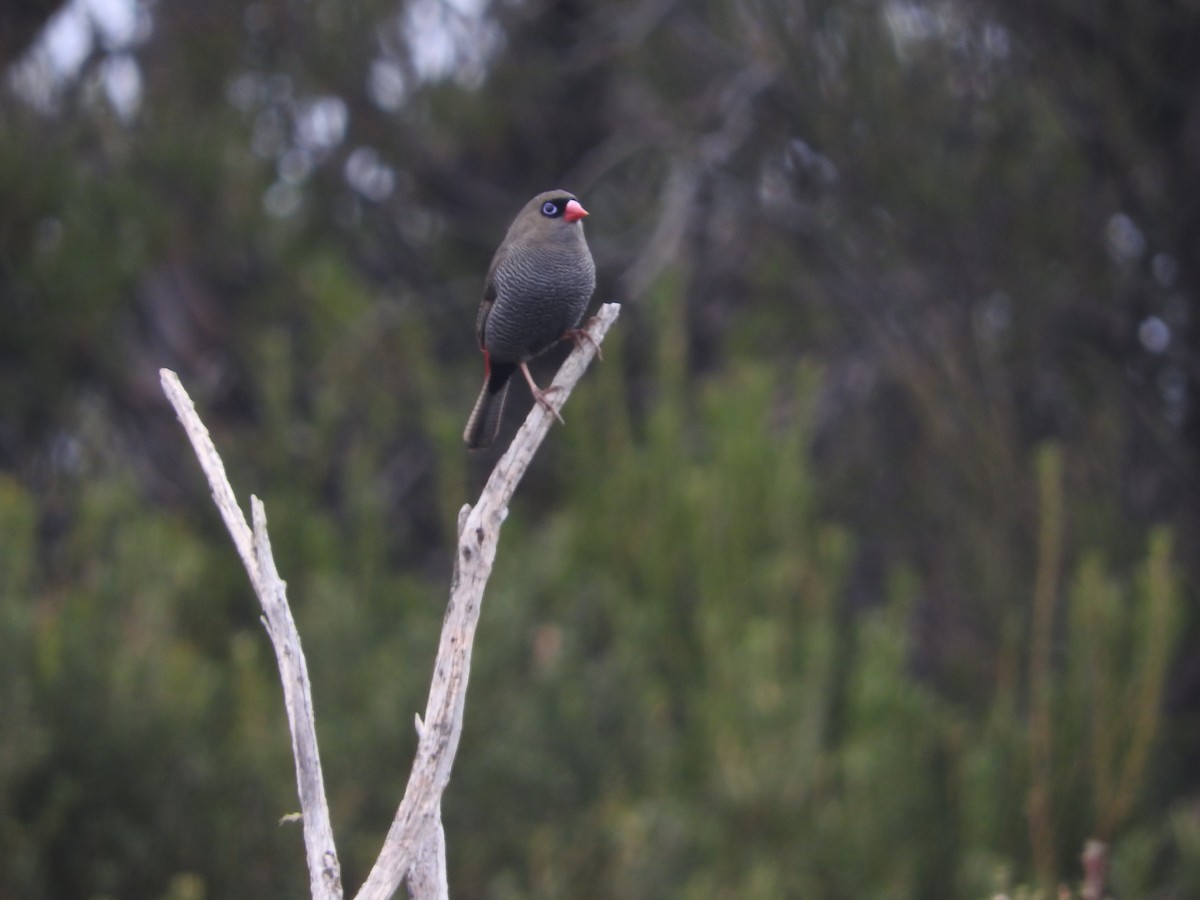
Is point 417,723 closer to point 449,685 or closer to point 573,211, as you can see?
point 449,685

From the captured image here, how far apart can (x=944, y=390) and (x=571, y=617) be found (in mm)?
1937

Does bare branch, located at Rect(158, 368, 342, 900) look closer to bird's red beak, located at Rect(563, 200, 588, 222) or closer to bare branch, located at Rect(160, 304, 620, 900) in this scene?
bare branch, located at Rect(160, 304, 620, 900)

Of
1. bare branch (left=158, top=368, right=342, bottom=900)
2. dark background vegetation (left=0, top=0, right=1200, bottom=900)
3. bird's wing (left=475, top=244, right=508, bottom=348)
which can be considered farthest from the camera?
dark background vegetation (left=0, top=0, right=1200, bottom=900)

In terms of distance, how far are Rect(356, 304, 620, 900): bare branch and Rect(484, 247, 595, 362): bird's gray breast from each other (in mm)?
1198

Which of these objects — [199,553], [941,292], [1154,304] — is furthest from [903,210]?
[199,553]

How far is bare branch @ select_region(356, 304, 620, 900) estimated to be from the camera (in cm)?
240

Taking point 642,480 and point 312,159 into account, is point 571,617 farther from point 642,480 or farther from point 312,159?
point 312,159

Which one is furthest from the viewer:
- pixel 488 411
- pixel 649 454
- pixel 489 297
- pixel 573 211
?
pixel 649 454

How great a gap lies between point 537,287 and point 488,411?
371mm

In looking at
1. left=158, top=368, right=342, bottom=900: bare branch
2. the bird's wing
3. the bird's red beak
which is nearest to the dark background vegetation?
the bird's wing

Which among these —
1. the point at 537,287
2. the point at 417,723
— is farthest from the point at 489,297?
the point at 417,723

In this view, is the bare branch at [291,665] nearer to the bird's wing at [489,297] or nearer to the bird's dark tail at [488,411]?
the bird's dark tail at [488,411]

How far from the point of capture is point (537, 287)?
4055 mm

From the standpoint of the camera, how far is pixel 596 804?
6.75 m
